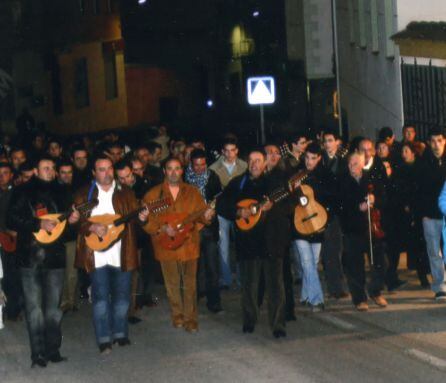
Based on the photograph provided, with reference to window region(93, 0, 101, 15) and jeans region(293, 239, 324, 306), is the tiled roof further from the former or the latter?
window region(93, 0, 101, 15)

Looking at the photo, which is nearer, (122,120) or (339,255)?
(339,255)

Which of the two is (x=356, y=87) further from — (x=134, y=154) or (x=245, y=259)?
(x=245, y=259)

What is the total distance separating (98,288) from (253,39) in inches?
1242

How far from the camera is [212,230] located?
55.7ft

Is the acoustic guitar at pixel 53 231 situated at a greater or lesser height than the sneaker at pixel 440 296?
greater

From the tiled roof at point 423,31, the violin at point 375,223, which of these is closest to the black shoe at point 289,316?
the violin at point 375,223

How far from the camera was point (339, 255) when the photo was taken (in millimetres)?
16828

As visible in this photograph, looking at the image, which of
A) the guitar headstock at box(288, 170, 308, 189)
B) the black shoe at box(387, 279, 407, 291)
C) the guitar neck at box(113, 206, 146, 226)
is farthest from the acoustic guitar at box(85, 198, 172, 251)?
the black shoe at box(387, 279, 407, 291)

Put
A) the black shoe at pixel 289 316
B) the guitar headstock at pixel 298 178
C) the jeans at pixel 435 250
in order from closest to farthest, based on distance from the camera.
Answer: the guitar headstock at pixel 298 178 → the black shoe at pixel 289 316 → the jeans at pixel 435 250

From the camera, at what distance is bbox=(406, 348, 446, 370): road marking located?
12.3 meters

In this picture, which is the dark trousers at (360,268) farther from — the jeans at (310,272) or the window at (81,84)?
the window at (81,84)

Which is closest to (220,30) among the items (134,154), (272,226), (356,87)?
(356,87)

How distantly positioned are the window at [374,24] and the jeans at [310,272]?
18.9m

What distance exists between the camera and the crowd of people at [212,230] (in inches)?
527
